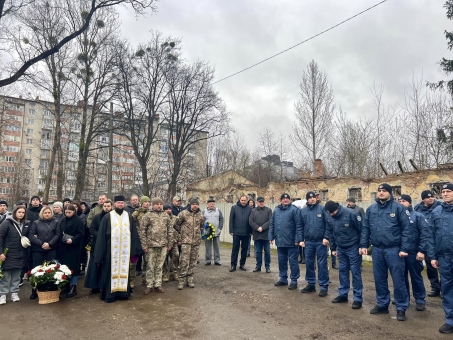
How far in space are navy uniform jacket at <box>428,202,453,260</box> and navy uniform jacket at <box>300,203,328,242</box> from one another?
1998 mm

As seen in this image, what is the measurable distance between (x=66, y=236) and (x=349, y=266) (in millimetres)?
5544

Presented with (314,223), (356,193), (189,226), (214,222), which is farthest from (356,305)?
(356,193)

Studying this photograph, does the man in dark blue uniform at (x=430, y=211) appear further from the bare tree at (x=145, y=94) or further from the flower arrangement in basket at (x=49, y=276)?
the bare tree at (x=145, y=94)

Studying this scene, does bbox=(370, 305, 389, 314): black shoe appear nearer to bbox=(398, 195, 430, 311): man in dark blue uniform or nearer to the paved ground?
the paved ground

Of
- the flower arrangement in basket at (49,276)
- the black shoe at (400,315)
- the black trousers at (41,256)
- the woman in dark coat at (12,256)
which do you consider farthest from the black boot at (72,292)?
the black shoe at (400,315)

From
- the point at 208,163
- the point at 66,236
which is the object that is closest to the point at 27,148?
the point at 208,163

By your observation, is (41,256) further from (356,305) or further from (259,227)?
(356,305)

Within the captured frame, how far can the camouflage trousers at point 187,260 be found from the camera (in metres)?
7.52

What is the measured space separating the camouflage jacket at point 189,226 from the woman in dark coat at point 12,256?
3.10 metres

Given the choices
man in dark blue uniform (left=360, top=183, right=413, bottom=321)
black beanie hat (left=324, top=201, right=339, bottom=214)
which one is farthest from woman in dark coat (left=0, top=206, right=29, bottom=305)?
man in dark blue uniform (left=360, top=183, right=413, bottom=321)

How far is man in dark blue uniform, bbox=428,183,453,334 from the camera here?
4.87 metres

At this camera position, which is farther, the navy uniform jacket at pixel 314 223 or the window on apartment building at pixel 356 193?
the window on apartment building at pixel 356 193

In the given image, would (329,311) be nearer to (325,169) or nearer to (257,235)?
(257,235)

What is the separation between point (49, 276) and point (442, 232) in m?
6.62
